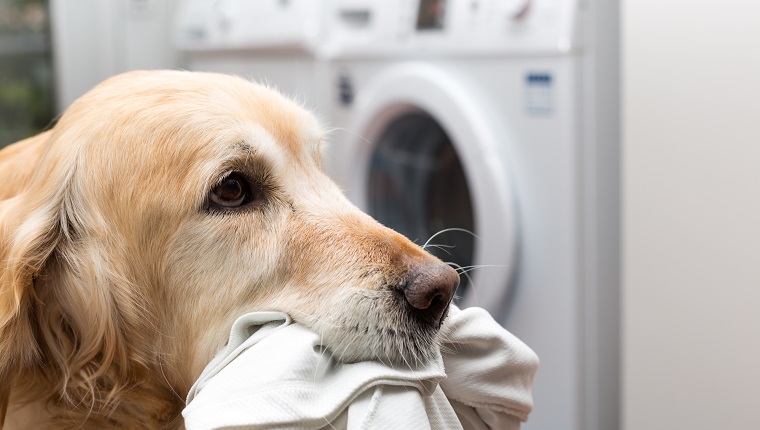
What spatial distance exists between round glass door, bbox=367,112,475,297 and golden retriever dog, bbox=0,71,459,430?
39.6 inches

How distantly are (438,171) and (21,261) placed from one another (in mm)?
1264

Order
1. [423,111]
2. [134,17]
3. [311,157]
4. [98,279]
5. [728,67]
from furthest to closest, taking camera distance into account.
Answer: [134,17]
[423,111]
[728,67]
[311,157]
[98,279]

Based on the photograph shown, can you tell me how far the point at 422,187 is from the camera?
2.05 m

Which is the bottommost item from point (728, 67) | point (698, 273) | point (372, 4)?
point (698, 273)

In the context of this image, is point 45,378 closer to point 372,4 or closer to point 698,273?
point 698,273

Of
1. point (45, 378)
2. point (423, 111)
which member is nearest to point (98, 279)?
point (45, 378)

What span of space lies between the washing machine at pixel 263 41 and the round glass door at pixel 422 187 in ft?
0.79

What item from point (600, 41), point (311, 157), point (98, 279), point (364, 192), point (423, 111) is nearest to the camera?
point (98, 279)

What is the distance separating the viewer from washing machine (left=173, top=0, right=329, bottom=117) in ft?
7.27

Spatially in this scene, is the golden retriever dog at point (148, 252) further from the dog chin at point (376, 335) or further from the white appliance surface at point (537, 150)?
the white appliance surface at point (537, 150)

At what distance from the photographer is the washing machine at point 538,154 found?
1.52 meters

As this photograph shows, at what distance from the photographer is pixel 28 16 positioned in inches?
119

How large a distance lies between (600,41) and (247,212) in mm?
868

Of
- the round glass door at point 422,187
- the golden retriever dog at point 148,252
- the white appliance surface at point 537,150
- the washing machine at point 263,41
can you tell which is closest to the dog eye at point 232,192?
the golden retriever dog at point 148,252
